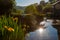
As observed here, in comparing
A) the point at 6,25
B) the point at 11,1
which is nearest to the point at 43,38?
the point at 11,1

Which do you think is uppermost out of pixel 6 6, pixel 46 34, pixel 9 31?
pixel 6 6

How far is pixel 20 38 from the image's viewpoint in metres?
3.25

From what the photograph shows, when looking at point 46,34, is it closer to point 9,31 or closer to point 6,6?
point 6,6

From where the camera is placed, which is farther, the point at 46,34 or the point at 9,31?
the point at 46,34

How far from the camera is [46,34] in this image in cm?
463

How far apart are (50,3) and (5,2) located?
3.81 feet

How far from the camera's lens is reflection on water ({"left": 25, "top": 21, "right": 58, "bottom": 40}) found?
4.48 meters

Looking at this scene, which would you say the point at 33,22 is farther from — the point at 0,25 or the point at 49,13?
the point at 0,25

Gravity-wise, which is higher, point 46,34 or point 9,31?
point 9,31

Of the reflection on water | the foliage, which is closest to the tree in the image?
the reflection on water

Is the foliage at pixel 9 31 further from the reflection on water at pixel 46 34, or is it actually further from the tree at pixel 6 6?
the tree at pixel 6 6

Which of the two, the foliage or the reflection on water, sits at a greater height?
the foliage

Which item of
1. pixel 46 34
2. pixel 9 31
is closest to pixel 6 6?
pixel 46 34

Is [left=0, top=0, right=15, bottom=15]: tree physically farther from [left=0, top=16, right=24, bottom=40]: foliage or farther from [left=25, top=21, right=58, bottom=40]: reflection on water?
[left=0, top=16, right=24, bottom=40]: foliage
